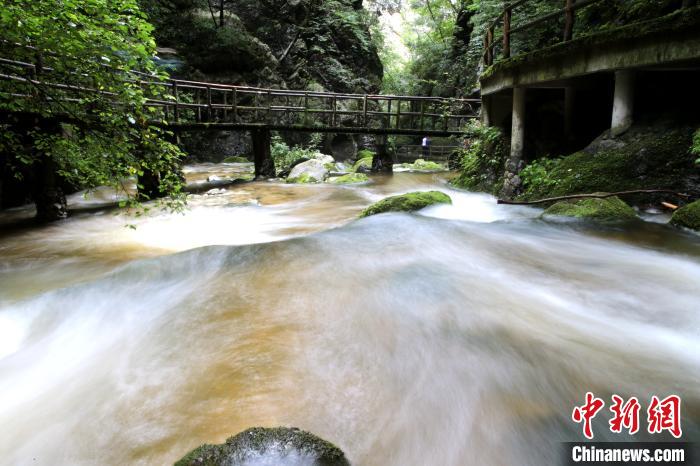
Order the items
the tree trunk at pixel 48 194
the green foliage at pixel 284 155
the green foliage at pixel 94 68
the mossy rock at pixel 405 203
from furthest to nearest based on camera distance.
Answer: the green foliage at pixel 284 155 < the tree trunk at pixel 48 194 < the mossy rock at pixel 405 203 < the green foliage at pixel 94 68

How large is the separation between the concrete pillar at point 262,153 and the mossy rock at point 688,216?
12547 millimetres

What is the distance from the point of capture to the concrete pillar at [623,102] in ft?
23.3

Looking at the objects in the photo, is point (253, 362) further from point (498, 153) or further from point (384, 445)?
point (498, 153)

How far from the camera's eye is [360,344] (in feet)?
10.6

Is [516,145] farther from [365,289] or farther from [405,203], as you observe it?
[365,289]

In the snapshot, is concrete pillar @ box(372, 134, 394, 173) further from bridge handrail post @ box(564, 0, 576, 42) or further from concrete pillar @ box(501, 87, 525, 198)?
bridge handrail post @ box(564, 0, 576, 42)

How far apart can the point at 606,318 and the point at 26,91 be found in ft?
22.6

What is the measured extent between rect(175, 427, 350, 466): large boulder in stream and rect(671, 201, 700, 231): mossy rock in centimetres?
596

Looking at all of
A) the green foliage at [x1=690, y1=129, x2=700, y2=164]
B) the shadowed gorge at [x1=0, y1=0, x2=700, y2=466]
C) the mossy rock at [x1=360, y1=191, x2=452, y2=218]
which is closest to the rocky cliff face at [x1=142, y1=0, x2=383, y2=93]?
the shadowed gorge at [x1=0, y1=0, x2=700, y2=466]

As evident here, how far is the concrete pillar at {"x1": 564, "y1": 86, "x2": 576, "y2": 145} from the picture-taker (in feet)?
30.1

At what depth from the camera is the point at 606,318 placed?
11.7 ft

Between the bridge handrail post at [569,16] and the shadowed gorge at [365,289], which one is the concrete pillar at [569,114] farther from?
the bridge handrail post at [569,16]

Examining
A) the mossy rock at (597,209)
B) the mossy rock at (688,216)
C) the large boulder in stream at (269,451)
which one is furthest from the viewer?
the mossy rock at (597,209)

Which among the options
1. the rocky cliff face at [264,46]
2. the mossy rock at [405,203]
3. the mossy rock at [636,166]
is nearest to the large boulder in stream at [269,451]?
the mossy rock at [405,203]
